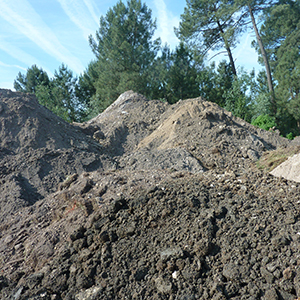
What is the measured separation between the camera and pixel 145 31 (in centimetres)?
1980

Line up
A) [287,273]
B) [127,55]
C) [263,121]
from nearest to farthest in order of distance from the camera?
[287,273], [263,121], [127,55]

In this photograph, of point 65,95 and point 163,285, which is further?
point 65,95

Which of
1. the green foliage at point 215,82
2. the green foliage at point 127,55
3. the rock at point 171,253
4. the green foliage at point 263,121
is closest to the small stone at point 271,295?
the rock at point 171,253

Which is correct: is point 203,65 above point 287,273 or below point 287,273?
above

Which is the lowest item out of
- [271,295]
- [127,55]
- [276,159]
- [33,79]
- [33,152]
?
[271,295]

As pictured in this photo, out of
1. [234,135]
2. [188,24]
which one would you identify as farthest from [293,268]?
[188,24]

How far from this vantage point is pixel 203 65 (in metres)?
20.5

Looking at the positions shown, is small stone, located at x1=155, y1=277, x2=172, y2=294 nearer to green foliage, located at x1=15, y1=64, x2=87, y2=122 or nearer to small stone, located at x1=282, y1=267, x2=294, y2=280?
small stone, located at x1=282, y1=267, x2=294, y2=280

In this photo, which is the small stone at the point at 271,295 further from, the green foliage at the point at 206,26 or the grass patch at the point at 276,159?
the green foliage at the point at 206,26

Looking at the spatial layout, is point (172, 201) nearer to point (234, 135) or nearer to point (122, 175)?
point (122, 175)

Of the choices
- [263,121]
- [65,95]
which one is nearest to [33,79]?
[65,95]

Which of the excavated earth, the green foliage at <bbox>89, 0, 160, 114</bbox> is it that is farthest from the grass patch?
the green foliage at <bbox>89, 0, 160, 114</bbox>

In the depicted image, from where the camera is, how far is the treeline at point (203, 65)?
17859mm

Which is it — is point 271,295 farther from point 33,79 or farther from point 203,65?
point 33,79
